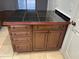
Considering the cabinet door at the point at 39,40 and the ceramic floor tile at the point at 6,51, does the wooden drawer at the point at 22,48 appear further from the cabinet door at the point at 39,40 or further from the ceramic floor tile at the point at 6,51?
the ceramic floor tile at the point at 6,51

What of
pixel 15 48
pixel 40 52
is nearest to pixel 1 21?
pixel 15 48

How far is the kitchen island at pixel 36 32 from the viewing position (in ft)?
6.06

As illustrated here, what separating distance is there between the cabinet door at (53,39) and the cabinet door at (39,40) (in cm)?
11

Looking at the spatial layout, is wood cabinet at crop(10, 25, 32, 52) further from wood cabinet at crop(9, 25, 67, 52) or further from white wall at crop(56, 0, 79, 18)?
white wall at crop(56, 0, 79, 18)

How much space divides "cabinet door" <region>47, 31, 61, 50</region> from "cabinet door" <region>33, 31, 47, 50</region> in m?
0.11

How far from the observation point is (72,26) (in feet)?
5.94

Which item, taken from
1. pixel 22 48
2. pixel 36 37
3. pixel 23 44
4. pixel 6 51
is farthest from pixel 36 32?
pixel 6 51

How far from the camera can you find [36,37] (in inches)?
81.6

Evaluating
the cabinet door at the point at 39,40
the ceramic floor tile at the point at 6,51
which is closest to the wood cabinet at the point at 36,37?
the cabinet door at the point at 39,40

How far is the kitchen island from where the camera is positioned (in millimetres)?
1848

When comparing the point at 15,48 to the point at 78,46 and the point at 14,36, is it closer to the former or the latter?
A: the point at 14,36

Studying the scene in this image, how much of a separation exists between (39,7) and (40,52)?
180 centimetres

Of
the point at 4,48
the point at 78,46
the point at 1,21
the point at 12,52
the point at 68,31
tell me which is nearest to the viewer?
the point at 78,46

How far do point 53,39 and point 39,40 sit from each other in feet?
1.08
